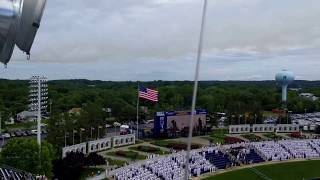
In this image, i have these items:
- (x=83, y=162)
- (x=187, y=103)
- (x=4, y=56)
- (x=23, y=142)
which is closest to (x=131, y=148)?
(x=83, y=162)

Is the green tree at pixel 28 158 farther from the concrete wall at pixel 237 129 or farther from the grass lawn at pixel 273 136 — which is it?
the concrete wall at pixel 237 129

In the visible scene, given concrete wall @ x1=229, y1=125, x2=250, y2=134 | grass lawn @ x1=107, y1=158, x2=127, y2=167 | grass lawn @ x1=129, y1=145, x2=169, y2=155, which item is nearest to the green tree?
grass lawn @ x1=107, y1=158, x2=127, y2=167

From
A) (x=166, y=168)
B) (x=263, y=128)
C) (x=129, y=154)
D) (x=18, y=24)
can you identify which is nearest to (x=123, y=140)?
(x=129, y=154)

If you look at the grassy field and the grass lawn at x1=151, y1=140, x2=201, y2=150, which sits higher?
the grass lawn at x1=151, y1=140, x2=201, y2=150

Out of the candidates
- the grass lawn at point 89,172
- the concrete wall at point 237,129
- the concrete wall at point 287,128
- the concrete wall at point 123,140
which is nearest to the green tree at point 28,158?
the grass lawn at point 89,172

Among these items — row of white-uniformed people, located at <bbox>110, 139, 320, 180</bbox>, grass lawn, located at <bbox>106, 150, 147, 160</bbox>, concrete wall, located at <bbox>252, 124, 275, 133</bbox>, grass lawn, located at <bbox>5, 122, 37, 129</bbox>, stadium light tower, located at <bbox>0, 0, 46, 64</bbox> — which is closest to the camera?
stadium light tower, located at <bbox>0, 0, 46, 64</bbox>

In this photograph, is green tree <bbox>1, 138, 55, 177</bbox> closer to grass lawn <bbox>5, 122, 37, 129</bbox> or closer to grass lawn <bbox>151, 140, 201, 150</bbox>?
grass lawn <bbox>151, 140, 201, 150</bbox>

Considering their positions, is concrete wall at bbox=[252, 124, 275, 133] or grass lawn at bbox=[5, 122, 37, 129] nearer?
concrete wall at bbox=[252, 124, 275, 133]
